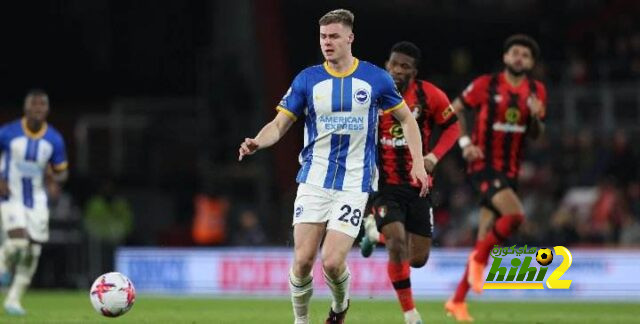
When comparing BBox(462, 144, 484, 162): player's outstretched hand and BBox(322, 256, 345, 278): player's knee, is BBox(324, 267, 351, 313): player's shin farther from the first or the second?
BBox(462, 144, 484, 162): player's outstretched hand

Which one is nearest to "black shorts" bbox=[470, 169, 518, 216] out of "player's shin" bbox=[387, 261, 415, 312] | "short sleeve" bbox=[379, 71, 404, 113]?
"player's shin" bbox=[387, 261, 415, 312]

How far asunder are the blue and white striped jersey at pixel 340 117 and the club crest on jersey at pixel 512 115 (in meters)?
3.46

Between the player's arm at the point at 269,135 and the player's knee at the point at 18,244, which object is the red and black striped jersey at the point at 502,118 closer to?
the player's arm at the point at 269,135

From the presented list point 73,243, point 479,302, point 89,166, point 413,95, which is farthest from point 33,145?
point 89,166

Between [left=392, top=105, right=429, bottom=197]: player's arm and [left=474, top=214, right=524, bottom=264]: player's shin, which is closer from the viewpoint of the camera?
[left=392, top=105, right=429, bottom=197]: player's arm

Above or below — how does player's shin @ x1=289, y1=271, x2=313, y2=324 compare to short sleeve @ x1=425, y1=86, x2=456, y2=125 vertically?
below

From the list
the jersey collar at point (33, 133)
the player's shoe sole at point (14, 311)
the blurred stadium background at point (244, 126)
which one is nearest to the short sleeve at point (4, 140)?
the jersey collar at point (33, 133)

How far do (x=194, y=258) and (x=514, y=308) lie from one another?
20.6ft

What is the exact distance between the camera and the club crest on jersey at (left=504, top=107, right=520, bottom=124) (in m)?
13.1

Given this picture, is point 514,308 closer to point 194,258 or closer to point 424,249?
point 424,249

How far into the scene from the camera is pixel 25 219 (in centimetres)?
1450

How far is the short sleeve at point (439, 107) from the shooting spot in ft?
37.9

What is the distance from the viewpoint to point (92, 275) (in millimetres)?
21312

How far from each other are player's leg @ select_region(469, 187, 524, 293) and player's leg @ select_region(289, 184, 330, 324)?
3.42m
